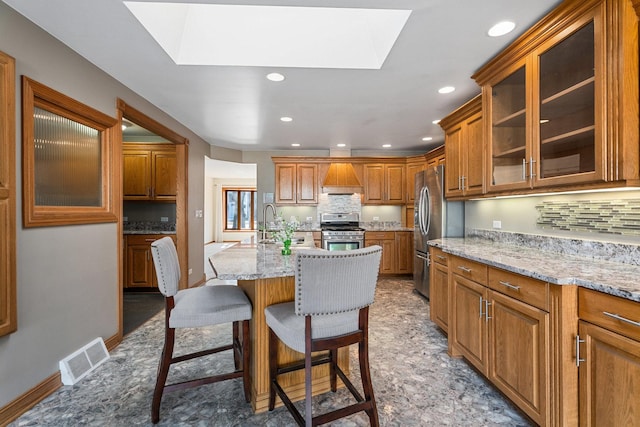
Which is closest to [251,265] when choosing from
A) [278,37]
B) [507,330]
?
[507,330]

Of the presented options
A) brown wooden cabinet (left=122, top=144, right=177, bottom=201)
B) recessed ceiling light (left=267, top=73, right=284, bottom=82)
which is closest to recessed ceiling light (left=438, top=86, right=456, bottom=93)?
recessed ceiling light (left=267, top=73, right=284, bottom=82)

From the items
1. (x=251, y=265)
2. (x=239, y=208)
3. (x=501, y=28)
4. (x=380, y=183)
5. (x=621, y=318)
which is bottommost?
(x=621, y=318)

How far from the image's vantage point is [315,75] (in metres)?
2.64

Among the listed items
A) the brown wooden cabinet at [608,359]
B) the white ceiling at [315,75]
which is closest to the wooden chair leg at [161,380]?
the white ceiling at [315,75]

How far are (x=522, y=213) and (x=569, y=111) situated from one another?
107 cm

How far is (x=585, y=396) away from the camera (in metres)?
1.38

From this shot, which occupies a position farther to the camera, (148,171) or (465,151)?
(148,171)

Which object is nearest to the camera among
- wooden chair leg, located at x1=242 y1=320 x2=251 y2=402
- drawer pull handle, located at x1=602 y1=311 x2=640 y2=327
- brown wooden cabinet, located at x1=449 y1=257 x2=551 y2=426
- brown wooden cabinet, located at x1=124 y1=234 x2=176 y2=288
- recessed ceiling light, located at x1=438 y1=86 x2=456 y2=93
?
drawer pull handle, located at x1=602 y1=311 x2=640 y2=327

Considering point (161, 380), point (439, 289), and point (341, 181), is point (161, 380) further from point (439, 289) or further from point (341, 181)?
point (341, 181)

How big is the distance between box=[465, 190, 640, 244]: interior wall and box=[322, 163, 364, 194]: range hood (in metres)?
2.41

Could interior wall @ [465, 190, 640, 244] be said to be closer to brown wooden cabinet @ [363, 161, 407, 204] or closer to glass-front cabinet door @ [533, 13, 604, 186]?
glass-front cabinet door @ [533, 13, 604, 186]

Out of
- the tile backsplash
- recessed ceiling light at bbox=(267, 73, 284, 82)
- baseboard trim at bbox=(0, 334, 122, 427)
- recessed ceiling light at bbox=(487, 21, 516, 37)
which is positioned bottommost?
baseboard trim at bbox=(0, 334, 122, 427)

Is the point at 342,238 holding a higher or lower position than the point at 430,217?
lower

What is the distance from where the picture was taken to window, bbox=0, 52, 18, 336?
1716mm
